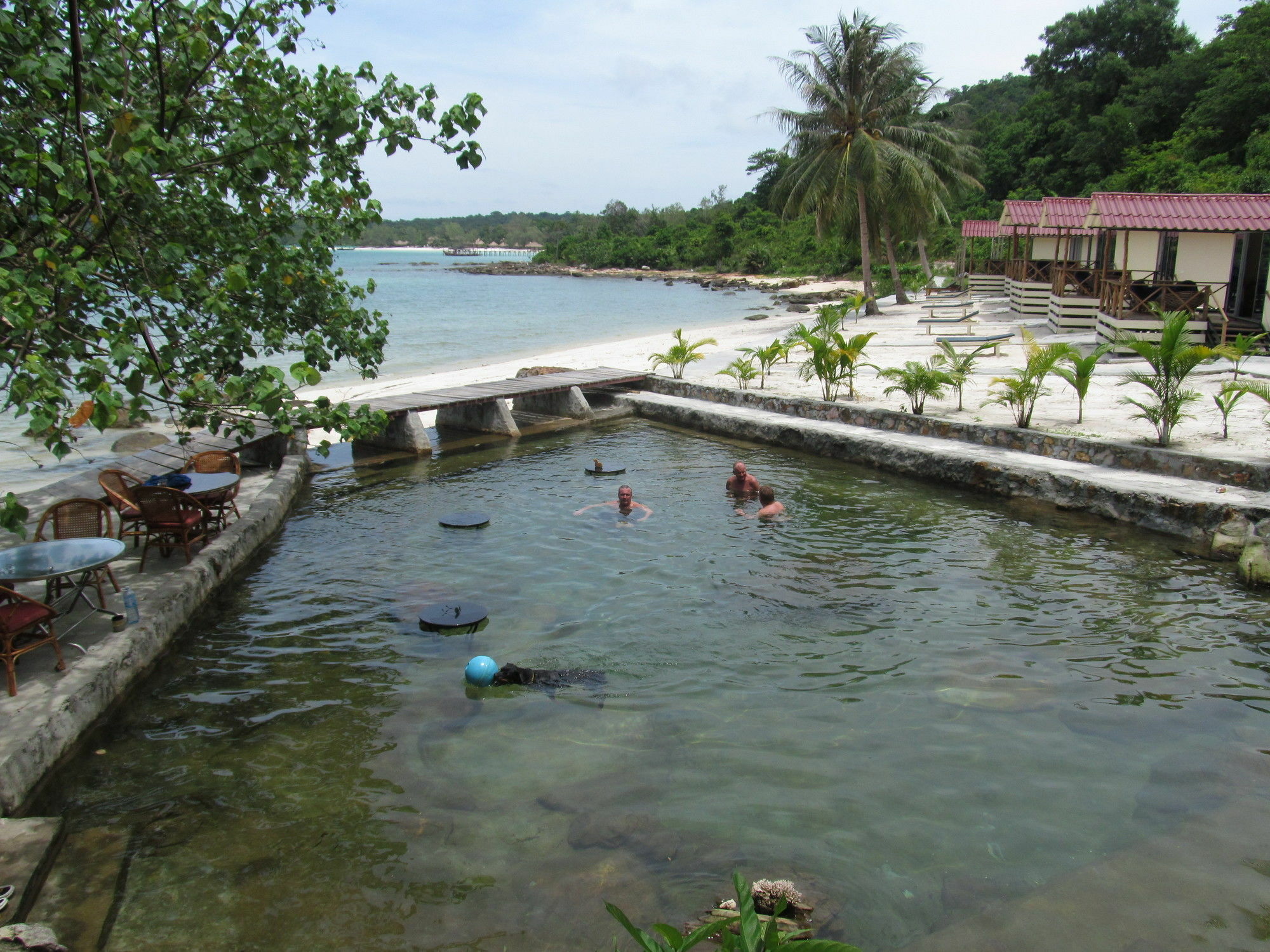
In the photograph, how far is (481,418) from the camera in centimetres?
1700

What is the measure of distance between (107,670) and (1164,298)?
63.1 feet

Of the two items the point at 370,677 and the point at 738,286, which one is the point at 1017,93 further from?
the point at 370,677

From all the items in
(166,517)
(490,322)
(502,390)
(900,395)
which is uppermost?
(166,517)

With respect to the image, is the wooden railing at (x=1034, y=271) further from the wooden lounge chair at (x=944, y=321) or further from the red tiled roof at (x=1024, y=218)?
the wooden lounge chair at (x=944, y=321)

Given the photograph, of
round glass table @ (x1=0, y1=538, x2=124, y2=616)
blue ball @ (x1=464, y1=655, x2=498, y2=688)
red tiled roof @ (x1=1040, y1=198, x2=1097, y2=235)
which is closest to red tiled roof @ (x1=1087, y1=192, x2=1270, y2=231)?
red tiled roof @ (x1=1040, y1=198, x2=1097, y2=235)

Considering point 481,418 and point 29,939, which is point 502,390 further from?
point 29,939

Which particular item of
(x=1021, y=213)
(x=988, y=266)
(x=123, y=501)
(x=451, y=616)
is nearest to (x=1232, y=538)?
(x=451, y=616)

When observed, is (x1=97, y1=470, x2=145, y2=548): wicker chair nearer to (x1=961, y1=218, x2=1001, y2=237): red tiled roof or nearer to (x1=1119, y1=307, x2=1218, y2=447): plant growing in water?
(x1=1119, y1=307, x2=1218, y2=447): plant growing in water

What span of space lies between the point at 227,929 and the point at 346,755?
1.63m

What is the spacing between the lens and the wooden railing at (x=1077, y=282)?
76.4 ft

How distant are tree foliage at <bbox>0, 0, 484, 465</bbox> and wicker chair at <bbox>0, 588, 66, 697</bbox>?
117 cm

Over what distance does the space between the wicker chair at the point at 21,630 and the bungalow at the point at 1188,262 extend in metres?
18.8

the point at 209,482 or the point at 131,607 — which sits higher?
the point at 209,482

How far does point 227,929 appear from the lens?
14.0 ft
